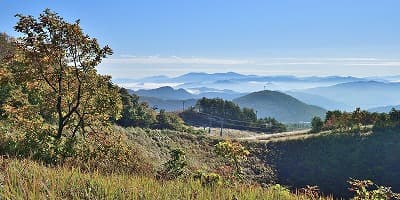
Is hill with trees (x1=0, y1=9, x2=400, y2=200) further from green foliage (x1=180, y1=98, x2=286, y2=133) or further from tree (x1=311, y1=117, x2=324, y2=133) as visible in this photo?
green foliage (x1=180, y1=98, x2=286, y2=133)

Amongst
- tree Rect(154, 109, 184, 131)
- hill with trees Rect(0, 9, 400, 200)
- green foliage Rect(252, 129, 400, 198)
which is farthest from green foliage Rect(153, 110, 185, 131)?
hill with trees Rect(0, 9, 400, 200)

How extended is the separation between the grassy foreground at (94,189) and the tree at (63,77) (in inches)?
315

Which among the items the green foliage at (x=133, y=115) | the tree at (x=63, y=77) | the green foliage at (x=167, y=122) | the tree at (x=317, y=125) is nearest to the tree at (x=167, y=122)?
the green foliage at (x=167, y=122)

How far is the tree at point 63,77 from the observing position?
12648mm

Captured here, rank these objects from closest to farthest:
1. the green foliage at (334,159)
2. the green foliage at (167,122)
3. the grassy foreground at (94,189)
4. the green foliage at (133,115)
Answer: the grassy foreground at (94,189) → the green foliage at (334,159) → the green foliage at (133,115) → the green foliage at (167,122)

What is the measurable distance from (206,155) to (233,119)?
240 ft

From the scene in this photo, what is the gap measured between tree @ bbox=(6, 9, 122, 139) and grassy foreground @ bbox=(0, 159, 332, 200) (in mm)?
7992

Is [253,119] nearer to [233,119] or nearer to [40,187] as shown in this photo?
[233,119]

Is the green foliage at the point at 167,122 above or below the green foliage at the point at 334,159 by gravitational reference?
above

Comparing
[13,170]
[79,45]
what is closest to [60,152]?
[79,45]

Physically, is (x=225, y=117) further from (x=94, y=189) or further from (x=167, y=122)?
(x=94, y=189)

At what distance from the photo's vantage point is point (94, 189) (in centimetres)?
458

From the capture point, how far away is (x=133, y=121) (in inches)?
2258

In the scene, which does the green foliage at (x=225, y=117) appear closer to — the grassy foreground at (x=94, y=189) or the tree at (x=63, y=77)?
the tree at (x=63, y=77)
